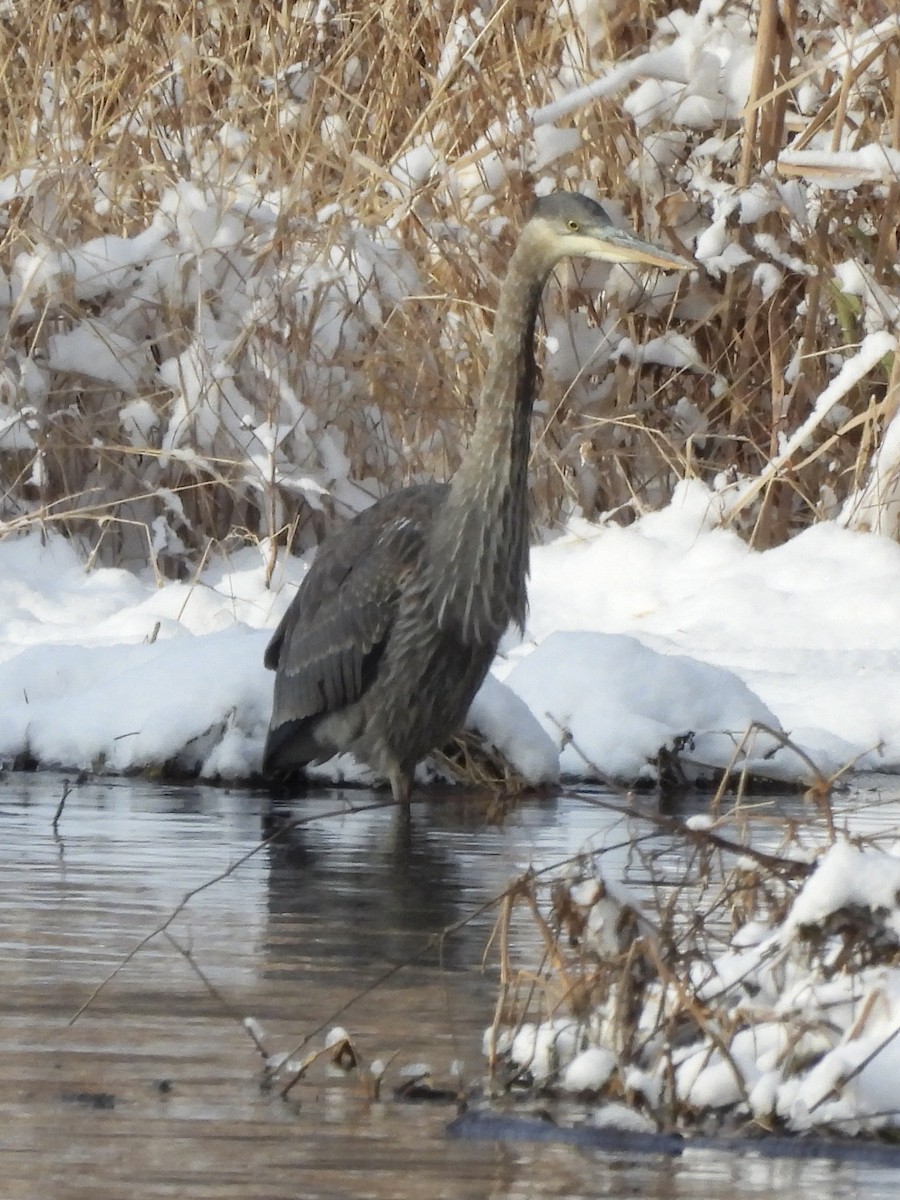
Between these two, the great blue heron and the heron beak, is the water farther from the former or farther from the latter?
the heron beak

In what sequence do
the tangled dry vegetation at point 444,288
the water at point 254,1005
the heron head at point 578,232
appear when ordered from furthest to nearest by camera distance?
the tangled dry vegetation at point 444,288 < the heron head at point 578,232 < the water at point 254,1005

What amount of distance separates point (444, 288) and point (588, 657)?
Result: 132 inches

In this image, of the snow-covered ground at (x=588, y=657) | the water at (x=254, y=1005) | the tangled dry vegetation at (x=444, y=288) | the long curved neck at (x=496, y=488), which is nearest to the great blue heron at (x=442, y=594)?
the long curved neck at (x=496, y=488)

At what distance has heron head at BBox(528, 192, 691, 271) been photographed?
644cm

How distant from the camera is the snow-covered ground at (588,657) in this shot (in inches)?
266

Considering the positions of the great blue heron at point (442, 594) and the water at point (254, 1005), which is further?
the great blue heron at point (442, 594)

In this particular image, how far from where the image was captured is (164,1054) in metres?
3.33

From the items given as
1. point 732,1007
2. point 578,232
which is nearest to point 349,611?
point 578,232

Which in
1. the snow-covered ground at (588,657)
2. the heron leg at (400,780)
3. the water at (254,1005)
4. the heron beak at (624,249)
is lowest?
the water at (254,1005)

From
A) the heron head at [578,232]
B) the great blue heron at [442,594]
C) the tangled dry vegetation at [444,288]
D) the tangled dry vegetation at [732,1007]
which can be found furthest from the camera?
the tangled dry vegetation at [444,288]

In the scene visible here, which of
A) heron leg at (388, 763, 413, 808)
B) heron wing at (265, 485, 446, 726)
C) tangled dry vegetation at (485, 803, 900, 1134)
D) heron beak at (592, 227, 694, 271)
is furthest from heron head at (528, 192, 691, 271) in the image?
tangled dry vegetation at (485, 803, 900, 1134)

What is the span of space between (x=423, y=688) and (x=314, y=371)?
3.98 metres

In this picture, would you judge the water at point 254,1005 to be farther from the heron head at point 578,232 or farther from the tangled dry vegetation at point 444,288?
the tangled dry vegetation at point 444,288

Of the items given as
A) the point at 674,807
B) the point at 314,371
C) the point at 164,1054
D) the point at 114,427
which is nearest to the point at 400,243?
the point at 314,371
